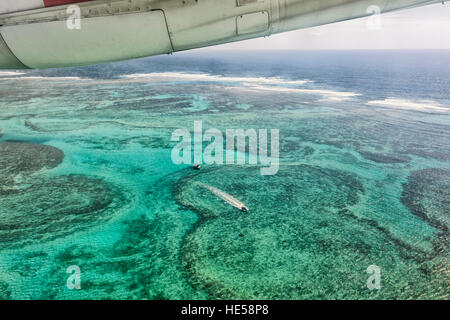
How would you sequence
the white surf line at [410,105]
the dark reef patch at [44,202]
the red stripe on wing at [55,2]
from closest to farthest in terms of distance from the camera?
1. the red stripe on wing at [55,2]
2. the dark reef patch at [44,202]
3. the white surf line at [410,105]

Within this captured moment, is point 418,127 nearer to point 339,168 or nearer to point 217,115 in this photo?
point 339,168

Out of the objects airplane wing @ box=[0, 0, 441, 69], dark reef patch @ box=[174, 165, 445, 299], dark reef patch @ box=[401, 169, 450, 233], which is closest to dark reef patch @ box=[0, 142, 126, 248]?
dark reef patch @ box=[174, 165, 445, 299]

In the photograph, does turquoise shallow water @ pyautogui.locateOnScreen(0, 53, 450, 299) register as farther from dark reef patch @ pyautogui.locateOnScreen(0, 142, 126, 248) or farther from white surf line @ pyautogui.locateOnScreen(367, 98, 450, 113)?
white surf line @ pyautogui.locateOnScreen(367, 98, 450, 113)

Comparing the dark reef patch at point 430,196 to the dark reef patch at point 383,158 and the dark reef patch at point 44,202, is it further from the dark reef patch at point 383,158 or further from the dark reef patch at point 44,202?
the dark reef patch at point 44,202

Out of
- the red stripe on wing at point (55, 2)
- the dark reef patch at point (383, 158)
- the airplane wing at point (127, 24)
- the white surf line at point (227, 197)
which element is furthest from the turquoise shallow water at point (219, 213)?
the red stripe on wing at point (55, 2)

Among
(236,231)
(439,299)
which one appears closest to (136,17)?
(236,231)
